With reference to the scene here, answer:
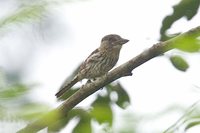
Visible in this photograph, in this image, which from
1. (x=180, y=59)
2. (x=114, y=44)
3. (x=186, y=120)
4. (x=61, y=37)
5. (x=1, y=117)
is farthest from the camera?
(x=114, y=44)

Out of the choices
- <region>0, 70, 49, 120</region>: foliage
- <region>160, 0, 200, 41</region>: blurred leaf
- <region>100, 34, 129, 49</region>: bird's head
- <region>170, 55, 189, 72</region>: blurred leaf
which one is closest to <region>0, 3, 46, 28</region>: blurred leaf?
<region>0, 70, 49, 120</region>: foliage

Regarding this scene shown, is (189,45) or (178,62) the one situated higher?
(178,62)

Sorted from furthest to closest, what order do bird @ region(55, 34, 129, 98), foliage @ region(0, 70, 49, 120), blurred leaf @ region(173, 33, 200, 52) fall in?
bird @ region(55, 34, 129, 98) → blurred leaf @ region(173, 33, 200, 52) → foliage @ region(0, 70, 49, 120)

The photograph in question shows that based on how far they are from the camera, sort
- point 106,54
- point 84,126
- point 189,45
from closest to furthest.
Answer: point 189,45, point 84,126, point 106,54

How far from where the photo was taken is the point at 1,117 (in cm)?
68

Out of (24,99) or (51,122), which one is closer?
(24,99)

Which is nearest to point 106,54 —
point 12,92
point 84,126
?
point 84,126

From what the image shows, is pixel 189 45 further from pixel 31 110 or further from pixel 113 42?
pixel 113 42

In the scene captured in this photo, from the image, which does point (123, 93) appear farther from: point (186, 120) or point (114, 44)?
point (114, 44)

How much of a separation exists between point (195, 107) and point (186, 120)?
2.1 inches

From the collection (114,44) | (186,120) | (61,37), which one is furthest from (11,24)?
(114,44)

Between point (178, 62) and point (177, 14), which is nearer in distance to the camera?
point (178, 62)

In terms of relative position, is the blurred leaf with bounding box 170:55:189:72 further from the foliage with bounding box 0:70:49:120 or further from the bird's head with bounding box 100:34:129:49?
the bird's head with bounding box 100:34:129:49

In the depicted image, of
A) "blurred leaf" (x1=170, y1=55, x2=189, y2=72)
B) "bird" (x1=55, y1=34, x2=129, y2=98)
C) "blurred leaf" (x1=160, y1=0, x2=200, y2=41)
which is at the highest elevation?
"bird" (x1=55, y1=34, x2=129, y2=98)
